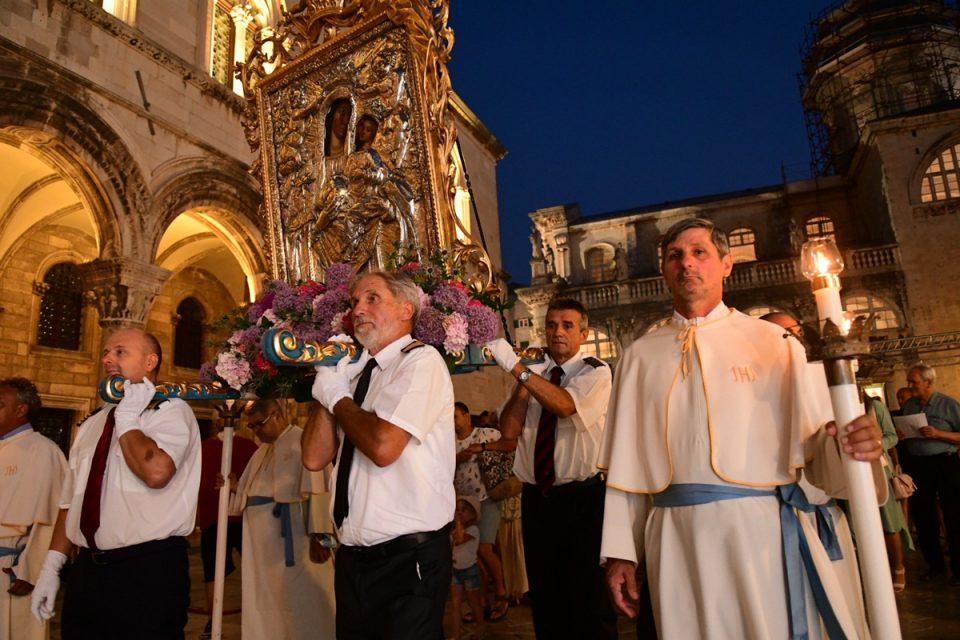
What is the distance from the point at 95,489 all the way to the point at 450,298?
2011 millimetres

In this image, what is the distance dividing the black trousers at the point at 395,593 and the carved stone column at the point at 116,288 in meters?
9.13

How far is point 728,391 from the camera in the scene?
2213mm

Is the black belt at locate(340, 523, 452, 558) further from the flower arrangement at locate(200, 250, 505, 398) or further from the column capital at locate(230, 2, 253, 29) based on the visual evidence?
the column capital at locate(230, 2, 253, 29)

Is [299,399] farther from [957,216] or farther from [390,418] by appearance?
[957,216]

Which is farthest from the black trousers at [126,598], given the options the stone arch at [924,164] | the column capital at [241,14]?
the stone arch at [924,164]

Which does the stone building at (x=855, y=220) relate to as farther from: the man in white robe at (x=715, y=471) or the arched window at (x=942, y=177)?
the man in white robe at (x=715, y=471)

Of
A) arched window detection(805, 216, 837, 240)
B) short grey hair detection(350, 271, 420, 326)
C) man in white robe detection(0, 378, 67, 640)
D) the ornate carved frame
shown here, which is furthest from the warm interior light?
arched window detection(805, 216, 837, 240)

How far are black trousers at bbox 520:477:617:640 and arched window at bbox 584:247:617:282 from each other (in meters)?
28.6

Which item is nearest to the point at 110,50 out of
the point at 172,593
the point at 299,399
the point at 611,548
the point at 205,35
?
the point at 205,35

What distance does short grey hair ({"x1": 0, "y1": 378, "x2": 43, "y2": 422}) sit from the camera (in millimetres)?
4402

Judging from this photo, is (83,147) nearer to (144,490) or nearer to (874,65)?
(144,490)

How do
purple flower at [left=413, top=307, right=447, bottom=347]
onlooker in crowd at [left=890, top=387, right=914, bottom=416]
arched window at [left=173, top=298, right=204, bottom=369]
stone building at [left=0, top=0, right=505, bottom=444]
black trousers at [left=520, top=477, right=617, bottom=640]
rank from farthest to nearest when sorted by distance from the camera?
arched window at [left=173, top=298, right=204, bottom=369], stone building at [left=0, top=0, right=505, bottom=444], onlooker in crowd at [left=890, top=387, right=914, bottom=416], purple flower at [left=413, top=307, right=447, bottom=347], black trousers at [left=520, top=477, right=617, bottom=640]

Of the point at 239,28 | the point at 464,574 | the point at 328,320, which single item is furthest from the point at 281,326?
the point at 239,28

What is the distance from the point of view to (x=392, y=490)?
2.39 meters
